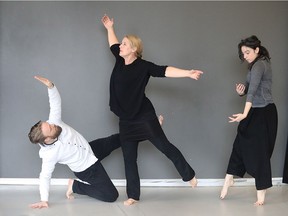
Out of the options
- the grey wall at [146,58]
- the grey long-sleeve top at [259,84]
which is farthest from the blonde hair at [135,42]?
the grey long-sleeve top at [259,84]

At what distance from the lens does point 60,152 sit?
289 centimetres

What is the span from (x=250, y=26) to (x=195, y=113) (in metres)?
0.88

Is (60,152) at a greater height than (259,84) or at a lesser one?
lesser

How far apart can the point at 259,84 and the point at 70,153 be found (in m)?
1.49

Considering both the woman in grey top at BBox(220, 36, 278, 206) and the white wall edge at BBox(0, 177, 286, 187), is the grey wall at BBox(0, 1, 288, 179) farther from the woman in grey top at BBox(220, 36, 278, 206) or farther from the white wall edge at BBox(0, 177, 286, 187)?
the woman in grey top at BBox(220, 36, 278, 206)

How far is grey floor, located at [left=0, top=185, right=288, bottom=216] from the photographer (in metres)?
2.80

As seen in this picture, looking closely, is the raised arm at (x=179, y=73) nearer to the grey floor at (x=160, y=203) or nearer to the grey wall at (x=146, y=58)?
the grey wall at (x=146, y=58)

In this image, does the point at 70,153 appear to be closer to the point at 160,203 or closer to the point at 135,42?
the point at 160,203

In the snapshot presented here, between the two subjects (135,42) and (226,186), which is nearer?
(135,42)

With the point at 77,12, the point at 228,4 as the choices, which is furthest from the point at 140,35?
the point at 228,4

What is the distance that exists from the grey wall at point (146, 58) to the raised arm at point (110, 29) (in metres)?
0.09

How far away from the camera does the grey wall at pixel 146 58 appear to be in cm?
332

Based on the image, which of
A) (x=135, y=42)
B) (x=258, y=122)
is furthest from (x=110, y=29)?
(x=258, y=122)

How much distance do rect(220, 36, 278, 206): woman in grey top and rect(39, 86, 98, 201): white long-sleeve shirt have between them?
1.15 meters
